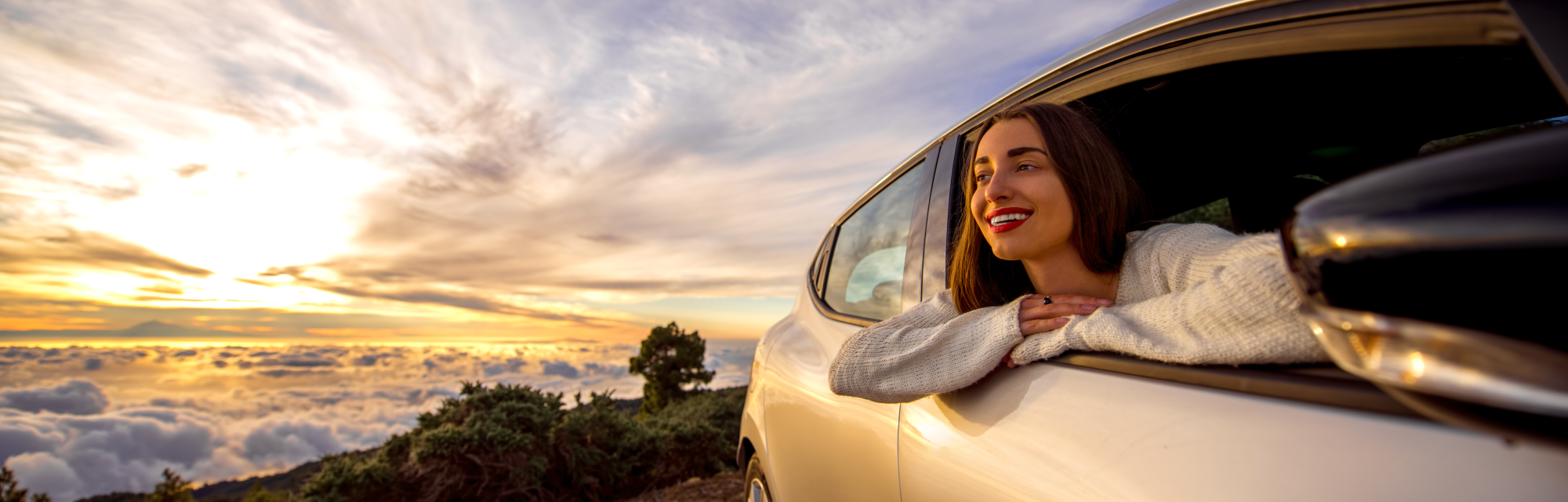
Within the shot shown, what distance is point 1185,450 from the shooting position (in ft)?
2.71

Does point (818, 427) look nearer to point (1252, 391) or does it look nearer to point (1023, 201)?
point (1023, 201)

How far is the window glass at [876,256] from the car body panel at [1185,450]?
0.78m

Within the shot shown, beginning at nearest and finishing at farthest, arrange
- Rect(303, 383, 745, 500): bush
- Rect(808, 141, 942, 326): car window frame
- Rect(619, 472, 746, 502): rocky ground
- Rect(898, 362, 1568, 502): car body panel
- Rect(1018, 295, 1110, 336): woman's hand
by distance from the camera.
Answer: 1. Rect(898, 362, 1568, 502): car body panel
2. Rect(1018, 295, 1110, 336): woman's hand
3. Rect(808, 141, 942, 326): car window frame
4. Rect(303, 383, 745, 500): bush
5. Rect(619, 472, 746, 502): rocky ground

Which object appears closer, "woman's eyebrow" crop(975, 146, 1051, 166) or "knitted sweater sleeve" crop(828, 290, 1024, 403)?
"knitted sweater sleeve" crop(828, 290, 1024, 403)

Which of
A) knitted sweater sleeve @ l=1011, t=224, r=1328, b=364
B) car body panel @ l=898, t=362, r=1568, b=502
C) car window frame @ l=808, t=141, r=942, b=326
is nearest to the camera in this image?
car body panel @ l=898, t=362, r=1568, b=502

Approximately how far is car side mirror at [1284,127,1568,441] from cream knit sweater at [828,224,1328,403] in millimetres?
391

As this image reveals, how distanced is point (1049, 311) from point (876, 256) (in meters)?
1.21

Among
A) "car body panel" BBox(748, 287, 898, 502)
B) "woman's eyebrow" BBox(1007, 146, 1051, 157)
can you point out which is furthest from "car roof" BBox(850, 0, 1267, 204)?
"car body panel" BBox(748, 287, 898, 502)

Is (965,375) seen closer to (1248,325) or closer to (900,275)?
(1248,325)

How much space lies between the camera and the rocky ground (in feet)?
18.4

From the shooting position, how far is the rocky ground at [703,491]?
5.61 m

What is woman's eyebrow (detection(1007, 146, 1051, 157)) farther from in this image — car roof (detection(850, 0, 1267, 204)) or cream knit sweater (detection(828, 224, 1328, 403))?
cream knit sweater (detection(828, 224, 1328, 403))

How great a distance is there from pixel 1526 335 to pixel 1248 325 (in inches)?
18.5

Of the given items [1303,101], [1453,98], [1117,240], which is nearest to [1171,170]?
[1303,101]
